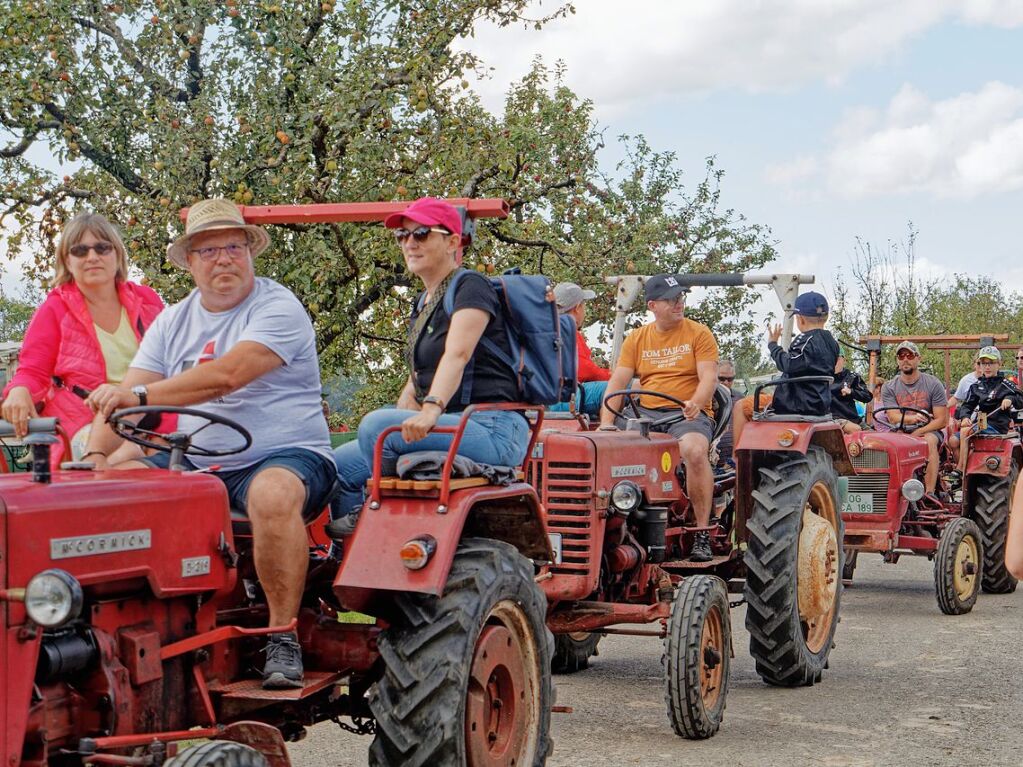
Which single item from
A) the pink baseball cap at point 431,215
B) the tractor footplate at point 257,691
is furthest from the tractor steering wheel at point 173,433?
the pink baseball cap at point 431,215

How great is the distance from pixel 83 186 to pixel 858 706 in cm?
1109

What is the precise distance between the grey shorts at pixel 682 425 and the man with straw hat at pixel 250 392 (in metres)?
3.26

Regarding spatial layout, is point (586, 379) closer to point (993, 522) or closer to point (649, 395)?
Result: point (649, 395)

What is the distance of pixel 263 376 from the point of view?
14.0 ft

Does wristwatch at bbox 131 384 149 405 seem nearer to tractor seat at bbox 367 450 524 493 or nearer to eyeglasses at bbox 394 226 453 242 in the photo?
tractor seat at bbox 367 450 524 493

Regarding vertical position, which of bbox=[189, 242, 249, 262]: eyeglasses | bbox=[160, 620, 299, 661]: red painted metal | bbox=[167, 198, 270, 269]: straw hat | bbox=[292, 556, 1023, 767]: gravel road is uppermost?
bbox=[167, 198, 270, 269]: straw hat

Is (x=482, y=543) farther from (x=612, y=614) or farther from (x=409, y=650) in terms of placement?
(x=612, y=614)

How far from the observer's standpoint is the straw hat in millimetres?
4355

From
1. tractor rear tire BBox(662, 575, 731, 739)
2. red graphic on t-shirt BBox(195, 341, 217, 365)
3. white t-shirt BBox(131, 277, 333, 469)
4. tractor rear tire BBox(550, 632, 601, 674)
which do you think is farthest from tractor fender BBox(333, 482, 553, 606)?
tractor rear tire BBox(550, 632, 601, 674)

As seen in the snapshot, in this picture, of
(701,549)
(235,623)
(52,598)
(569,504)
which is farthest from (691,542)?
(52,598)

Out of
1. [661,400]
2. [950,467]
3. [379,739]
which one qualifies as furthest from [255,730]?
[950,467]

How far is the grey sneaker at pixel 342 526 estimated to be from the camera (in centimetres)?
438

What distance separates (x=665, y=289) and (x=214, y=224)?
11.7ft

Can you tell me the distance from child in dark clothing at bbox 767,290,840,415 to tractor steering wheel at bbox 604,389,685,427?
1464 millimetres
